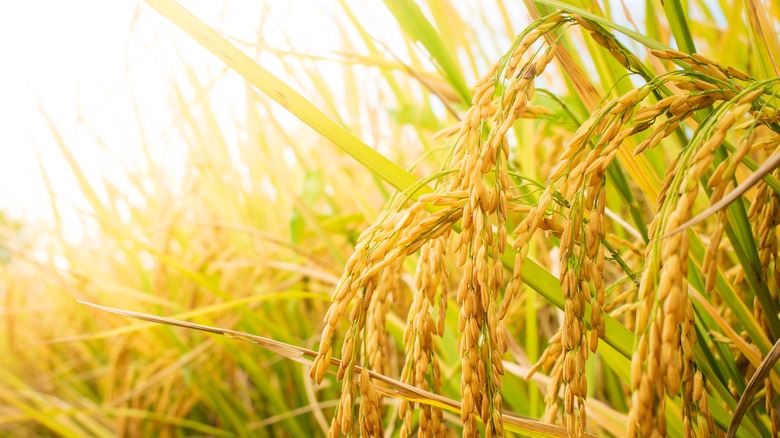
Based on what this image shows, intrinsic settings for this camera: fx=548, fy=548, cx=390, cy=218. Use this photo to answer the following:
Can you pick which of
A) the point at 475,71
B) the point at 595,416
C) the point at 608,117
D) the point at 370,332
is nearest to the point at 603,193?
the point at 608,117

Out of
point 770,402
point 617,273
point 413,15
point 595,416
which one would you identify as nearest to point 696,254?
point 770,402

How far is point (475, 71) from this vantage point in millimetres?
955

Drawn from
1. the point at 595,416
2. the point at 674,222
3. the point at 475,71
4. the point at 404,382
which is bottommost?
the point at 595,416

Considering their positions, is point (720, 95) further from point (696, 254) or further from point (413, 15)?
point (413, 15)

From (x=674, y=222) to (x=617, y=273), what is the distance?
38.5 inches

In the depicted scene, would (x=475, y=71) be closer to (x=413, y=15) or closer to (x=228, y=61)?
(x=413, y=15)

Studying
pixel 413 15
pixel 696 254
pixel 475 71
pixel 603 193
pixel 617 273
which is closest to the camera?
pixel 603 193

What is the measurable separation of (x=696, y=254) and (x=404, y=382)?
327 millimetres

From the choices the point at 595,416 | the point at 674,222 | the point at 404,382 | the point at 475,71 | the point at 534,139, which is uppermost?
the point at 475,71

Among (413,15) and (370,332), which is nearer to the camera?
(370,332)

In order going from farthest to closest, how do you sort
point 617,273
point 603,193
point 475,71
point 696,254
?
point 617,273
point 475,71
point 696,254
point 603,193

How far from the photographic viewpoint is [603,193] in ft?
1.42

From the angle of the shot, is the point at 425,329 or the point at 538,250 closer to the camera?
the point at 425,329

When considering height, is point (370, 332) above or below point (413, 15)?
below
